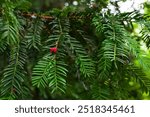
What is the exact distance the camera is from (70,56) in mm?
1065

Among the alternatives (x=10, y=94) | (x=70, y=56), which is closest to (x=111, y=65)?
(x=70, y=56)

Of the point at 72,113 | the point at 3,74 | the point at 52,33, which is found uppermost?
the point at 52,33

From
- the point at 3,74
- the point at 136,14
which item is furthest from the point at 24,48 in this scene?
the point at 136,14

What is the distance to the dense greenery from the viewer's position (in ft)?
3.03

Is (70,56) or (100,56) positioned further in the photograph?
(70,56)

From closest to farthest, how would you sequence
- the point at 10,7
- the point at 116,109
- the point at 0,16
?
1. the point at 10,7
2. the point at 0,16
3. the point at 116,109

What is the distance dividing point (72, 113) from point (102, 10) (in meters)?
0.36

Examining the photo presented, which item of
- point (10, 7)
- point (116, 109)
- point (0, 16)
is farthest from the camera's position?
point (116, 109)

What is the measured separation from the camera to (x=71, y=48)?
3.27 feet

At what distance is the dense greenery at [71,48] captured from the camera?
922 mm

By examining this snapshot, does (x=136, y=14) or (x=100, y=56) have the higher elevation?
(x=136, y=14)

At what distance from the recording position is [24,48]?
101cm

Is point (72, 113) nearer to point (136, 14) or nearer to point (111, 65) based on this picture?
point (111, 65)

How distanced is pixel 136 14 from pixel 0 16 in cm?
44
